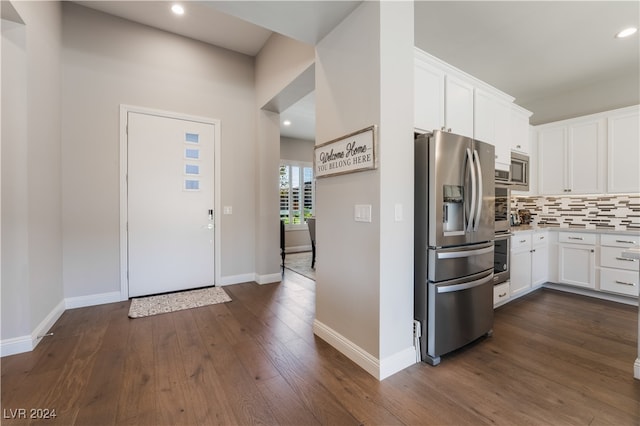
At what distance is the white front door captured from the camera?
3.40 metres

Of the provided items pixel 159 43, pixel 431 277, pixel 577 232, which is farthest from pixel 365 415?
pixel 159 43

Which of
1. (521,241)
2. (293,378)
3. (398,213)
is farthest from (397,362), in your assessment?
(521,241)

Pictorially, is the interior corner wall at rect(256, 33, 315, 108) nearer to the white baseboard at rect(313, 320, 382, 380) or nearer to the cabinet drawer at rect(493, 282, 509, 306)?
the white baseboard at rect(313, 320, 382, 380)

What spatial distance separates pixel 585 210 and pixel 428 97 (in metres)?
3.52

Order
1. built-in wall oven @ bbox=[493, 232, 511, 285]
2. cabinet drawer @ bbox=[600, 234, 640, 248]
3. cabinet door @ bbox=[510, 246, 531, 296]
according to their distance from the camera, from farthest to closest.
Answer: cabinet door @ bbox=[510, 246, 531, 296], cabinet drawer @ bbox=[600, 234, 640, 248], built-in wall oven @ bbox=[493, 232, 511, 285]

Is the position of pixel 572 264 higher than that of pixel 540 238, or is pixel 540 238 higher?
pixel 540 238

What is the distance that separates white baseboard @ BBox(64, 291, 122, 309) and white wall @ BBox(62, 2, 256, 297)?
0.04 meters

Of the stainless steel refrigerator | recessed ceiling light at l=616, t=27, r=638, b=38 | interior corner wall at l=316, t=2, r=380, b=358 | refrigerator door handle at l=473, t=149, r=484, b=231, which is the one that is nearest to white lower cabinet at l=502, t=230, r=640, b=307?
the stainless steel refrigerator

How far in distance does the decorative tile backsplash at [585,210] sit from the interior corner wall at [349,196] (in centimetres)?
391

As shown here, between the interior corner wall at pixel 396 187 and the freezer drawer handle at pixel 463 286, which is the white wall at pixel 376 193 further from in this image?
the freezer drawer handle at pixel 463 286

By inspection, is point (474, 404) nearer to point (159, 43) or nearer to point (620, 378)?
point (620, 378)

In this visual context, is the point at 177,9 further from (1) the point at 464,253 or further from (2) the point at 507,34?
(1) the point at 464,253

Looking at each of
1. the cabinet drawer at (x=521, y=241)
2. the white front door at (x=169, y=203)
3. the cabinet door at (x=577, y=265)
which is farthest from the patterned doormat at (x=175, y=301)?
the cabinet door at (x=577, y=265)

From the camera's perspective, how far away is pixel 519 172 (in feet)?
12.2
